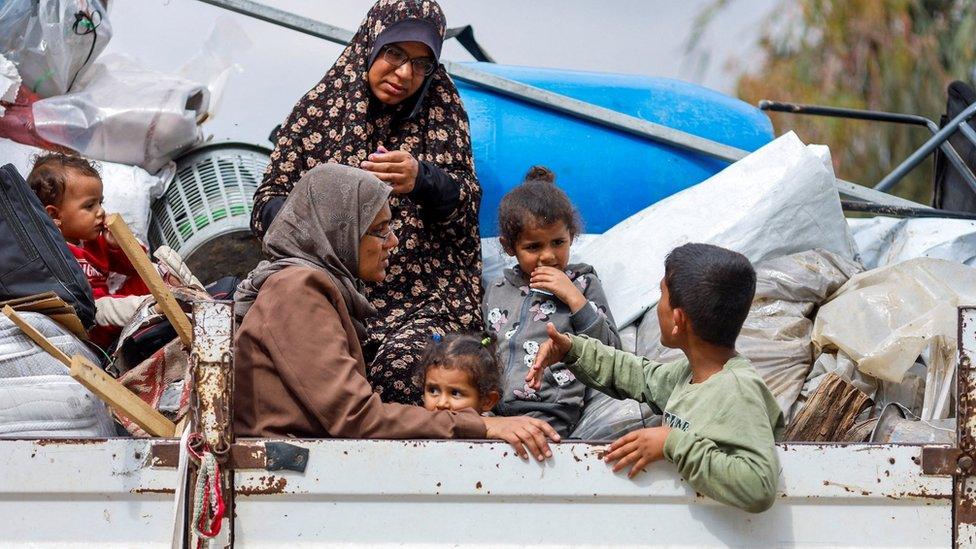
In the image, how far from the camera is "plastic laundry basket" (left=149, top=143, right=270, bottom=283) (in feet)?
11.2

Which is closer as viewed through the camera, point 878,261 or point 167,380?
point 167,380

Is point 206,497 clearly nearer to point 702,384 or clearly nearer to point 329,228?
point 329,228

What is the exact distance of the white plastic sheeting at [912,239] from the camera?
133 inches

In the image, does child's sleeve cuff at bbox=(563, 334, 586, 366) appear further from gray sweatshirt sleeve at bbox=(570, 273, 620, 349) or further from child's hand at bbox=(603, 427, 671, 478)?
child's hand at bbox=(603, 427, 671, 478)

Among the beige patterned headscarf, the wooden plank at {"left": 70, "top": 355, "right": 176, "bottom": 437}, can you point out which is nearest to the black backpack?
the beige patterned headscarf

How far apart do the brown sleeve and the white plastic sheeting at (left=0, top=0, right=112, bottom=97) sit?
157cm

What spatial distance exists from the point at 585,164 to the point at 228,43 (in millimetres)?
1192

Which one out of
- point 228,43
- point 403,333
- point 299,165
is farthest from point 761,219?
point 228,43

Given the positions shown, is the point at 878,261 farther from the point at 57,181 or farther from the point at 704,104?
the point at 57,181

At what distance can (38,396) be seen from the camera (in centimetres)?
222

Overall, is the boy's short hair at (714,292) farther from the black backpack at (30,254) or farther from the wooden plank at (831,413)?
the black backpack at (30,254)

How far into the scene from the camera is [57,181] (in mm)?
2963

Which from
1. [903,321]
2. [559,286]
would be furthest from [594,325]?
[903,321]

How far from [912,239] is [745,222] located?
2.27ft
